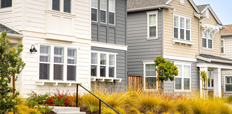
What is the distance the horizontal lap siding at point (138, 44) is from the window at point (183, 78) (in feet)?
8.21

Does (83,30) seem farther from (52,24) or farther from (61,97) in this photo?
(61,97)

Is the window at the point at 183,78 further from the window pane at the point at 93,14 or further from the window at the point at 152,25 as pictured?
the window pane at the point at 93,14

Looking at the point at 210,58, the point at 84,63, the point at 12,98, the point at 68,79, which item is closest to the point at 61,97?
the point at 68,79

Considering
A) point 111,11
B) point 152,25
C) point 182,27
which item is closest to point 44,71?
point 111,11

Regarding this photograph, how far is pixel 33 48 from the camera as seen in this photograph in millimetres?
16719

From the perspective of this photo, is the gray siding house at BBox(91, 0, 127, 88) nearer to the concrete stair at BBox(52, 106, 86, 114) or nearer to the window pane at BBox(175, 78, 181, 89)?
the concrete stair at BBox(52, 106, 86, 114)

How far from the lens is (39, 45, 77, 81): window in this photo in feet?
56.5

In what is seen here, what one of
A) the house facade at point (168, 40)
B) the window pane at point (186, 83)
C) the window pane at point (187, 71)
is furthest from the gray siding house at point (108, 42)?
the window pane at point (187, 71)

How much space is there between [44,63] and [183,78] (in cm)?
1299

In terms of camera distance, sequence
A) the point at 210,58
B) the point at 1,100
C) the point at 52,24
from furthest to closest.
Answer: the point at 210,58, the point at 52,24, the point at 1,100

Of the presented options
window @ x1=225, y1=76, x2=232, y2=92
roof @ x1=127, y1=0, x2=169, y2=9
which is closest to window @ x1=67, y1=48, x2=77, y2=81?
roof @ x1=127, y1=0, x2=169, y2=9

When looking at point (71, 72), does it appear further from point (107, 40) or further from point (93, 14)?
point (93, 14)

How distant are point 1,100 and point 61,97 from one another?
5.02 meters

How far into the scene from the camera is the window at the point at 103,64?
818 inches
